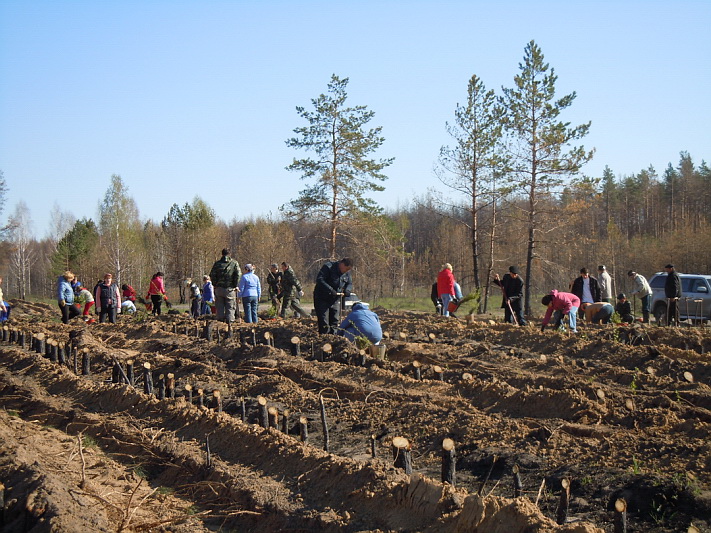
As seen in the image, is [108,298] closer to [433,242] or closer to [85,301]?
[85,301]

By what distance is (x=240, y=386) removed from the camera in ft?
28.3

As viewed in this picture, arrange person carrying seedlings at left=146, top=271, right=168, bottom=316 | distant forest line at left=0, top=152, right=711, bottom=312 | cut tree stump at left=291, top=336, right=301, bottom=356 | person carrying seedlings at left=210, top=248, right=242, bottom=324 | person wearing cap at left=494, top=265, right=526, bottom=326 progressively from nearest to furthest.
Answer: cut tree stump at left=291, top=336, right=301, bottom=356 → person carrying seedlings at left=210, top=248, right=242, bottom=324 → person wearing cap at left=494, top=265, right=526, bottom=326 → person carrying seedlings at left=146, top=271, right=168, bottom=316 → distant forest line at left=0, top=152, right=711, bottom=312

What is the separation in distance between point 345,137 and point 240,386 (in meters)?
19.7

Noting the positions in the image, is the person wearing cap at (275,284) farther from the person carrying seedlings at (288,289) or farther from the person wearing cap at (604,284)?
the person wearing cap at (604,284)

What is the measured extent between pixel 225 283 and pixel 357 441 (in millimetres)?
8135

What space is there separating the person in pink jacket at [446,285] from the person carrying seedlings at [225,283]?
4.72m

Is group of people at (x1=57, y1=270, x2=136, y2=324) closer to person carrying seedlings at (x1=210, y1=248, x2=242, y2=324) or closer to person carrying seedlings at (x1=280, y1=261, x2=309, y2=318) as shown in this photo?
person carrying seedlings at (x1=210, y1=248, x2=242, y2=324)

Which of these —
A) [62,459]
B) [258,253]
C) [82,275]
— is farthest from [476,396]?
[82,275]

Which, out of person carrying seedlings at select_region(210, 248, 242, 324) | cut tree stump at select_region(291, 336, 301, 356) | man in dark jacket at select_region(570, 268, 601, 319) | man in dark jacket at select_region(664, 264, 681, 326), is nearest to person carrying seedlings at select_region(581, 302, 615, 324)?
man in dark jacket at select_region(570, 268, 601, 319)

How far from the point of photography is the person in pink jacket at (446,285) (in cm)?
1528

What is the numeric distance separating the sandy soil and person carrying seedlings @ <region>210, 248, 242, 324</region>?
9.44 ft

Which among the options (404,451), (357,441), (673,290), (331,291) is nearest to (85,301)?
(331,291)

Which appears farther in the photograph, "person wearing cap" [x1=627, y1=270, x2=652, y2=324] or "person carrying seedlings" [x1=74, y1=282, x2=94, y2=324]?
"person carrying seedlings" [x1=74, y1=282, x2=94, y2=324]

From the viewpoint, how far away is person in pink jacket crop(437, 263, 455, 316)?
50.1ft
